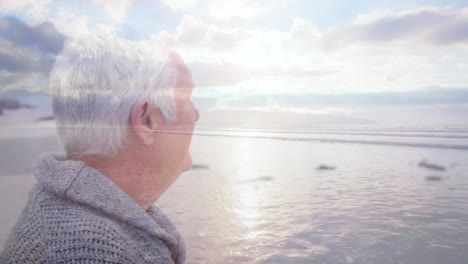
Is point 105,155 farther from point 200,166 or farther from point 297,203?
point 200,166

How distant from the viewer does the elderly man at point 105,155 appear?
522 millimetres

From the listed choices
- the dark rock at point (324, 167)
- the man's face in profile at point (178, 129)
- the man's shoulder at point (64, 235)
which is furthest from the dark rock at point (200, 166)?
the man's shoulder at point (64, 235)

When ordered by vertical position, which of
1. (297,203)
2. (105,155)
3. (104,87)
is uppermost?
(104,87)

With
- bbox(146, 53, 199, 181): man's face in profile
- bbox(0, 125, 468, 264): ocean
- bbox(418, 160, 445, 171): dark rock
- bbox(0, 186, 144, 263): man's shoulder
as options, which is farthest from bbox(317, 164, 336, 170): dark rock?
bbox(0, 186, 144, 263): man's shoulder

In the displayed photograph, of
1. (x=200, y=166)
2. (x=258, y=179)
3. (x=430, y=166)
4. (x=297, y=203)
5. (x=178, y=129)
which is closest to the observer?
(x=178, y=129)

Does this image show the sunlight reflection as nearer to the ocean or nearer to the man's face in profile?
the ocean

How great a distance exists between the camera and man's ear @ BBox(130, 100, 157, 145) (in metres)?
0.58

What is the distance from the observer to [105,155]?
23.9 inches

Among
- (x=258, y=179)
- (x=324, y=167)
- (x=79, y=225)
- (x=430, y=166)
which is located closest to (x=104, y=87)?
(x=79, y=225)

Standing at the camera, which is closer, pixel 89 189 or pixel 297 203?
pixel 89 189

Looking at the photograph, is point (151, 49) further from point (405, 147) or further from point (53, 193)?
point (405, 147)

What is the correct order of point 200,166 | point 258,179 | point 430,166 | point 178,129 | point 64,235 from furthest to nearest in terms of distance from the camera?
point 430,166
point 200,166
point 258,179
point 178,129
point 64,235

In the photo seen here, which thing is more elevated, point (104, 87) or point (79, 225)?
point (104, 87)

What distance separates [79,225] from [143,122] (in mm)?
181
